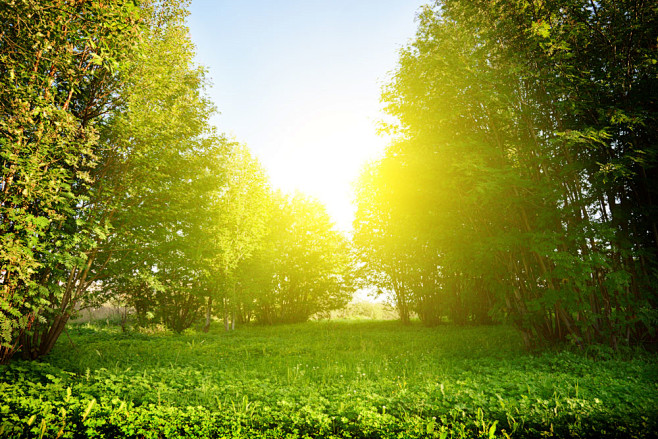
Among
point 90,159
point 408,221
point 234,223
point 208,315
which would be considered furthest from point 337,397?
point 208,315

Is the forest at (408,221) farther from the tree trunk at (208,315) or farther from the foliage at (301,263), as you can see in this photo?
the foliage at (301,263)

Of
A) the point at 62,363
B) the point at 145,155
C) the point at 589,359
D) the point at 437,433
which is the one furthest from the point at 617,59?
the point at 62,363

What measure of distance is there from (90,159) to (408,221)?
33.0 feet

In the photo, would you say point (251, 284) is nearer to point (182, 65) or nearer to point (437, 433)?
point (182, 65)

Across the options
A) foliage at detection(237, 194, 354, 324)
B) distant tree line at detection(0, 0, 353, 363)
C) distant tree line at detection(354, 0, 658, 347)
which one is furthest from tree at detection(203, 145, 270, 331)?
distant tree line at detection(354, 0, 658, 347)

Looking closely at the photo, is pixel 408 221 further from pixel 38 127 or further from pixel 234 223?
pixel 234 223

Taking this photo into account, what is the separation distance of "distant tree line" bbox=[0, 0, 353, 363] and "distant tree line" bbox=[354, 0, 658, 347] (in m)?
7.50

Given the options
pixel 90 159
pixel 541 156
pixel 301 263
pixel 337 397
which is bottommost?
pixel 337 397

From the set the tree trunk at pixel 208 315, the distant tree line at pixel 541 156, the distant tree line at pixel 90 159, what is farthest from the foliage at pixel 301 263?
the distant tree line at pixel 541 156

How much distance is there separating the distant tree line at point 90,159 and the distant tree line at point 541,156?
24.6 ft

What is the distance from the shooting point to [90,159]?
810 centimetres

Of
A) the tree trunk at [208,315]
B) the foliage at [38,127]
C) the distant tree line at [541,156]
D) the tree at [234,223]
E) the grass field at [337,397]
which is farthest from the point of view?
the tree trunk at [208,315]

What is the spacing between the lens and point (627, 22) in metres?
6.88

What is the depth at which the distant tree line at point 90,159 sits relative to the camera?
5.64m
